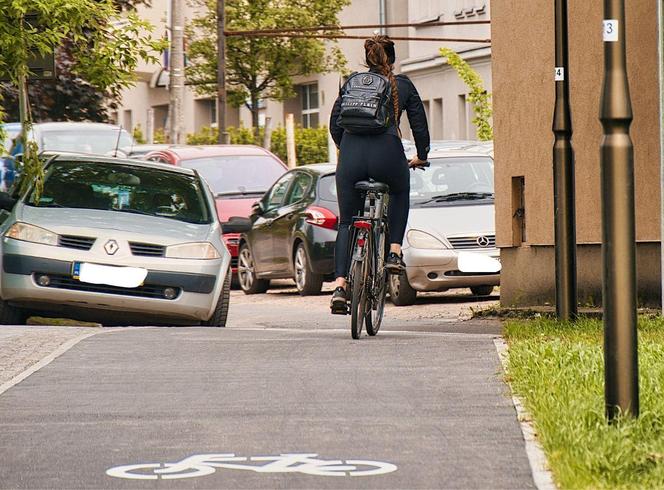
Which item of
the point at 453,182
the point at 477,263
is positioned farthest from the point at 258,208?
the point at 477,263

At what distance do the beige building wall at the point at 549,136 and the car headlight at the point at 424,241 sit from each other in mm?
2120

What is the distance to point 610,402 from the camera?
259 inches

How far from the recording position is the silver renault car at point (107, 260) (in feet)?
42.9

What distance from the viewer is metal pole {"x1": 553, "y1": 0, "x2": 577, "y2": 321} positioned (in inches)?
453

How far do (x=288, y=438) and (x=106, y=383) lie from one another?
2.03 metres

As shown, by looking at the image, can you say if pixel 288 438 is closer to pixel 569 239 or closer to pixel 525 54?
pixel 569 239

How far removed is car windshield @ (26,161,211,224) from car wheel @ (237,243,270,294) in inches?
284

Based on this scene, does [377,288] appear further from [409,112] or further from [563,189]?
[563,189]

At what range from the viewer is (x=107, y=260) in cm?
1309

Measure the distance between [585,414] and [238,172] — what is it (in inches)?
674

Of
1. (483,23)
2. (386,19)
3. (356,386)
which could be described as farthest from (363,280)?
(386,19)

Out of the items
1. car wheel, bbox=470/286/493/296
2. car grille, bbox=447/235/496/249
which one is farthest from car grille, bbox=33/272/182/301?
car wheel, bbox=470/286/493/296

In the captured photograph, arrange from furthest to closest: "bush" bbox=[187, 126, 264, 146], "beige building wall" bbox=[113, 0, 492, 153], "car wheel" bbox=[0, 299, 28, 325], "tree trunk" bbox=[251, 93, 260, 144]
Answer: "bush" bbox=[187, 126, 264, 146]
"tree trunk" bbox=[251, 93, 260, 144]
"beige building wall" bbox=[113, 0, 492, 153]
"car wheel" bbox=[0, 299, 28, 325]

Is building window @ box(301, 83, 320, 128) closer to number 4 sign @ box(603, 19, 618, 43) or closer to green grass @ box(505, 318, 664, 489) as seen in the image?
green grass @ box(505, 318, 664, 489)
